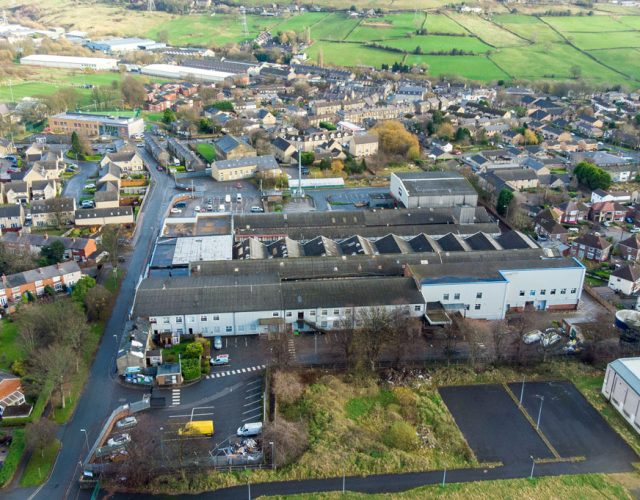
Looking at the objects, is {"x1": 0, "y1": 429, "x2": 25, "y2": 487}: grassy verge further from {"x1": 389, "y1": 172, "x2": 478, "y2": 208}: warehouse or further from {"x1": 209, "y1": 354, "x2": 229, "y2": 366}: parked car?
{"x1": 389, "y1": 172, "x2": 478, "y2": 208}: warehouse

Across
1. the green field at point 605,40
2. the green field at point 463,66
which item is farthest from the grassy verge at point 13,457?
the green field at point 605,40

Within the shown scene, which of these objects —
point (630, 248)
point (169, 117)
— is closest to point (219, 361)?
point (630, 248)

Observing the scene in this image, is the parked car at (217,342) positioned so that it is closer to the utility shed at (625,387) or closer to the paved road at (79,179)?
the utility shed at (625,387)

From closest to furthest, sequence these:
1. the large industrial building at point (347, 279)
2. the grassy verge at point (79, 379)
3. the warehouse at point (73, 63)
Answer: the grassy verge at point (79, 379) → the large industrial building at point (347, 279) → the warehouse at point (73, 63)

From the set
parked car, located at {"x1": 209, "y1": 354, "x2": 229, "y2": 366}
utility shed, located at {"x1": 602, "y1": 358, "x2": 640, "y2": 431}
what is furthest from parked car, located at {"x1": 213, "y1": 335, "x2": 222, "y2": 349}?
utility shed, located at {"x1": 602, "y1": 358, "x2": 640, "y2": 431}

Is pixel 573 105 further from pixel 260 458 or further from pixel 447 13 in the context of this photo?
pixel 260 458

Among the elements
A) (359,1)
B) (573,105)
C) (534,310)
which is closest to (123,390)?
(534,310)
